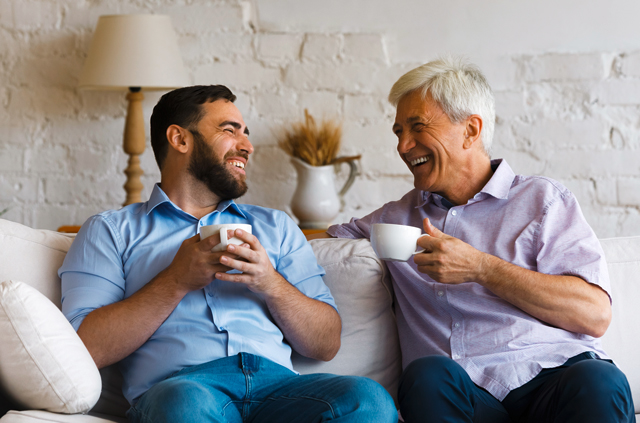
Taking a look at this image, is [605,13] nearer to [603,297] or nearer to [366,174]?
[366,174]

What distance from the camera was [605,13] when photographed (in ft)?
7.55

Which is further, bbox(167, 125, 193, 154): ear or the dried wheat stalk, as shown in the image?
the dried wheat stalk

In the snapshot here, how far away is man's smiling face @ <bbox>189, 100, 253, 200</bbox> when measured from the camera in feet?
5.30

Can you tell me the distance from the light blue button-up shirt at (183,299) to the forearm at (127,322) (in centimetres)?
4

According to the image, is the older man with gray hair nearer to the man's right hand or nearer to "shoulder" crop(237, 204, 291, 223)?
"shoulder" crop(237, 204, 291, 223)

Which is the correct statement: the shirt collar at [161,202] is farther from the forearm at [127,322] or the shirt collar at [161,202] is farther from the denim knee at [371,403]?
the denim knee at [371,403]

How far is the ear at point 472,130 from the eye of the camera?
1612 mm

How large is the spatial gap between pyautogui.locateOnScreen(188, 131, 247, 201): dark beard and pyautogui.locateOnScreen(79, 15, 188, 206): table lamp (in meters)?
0.72

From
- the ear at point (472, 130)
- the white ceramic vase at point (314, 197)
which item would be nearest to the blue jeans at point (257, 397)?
the ear at point (472, 130)

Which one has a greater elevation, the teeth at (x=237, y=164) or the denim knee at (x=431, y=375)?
the teeth at (x=237, y=164)

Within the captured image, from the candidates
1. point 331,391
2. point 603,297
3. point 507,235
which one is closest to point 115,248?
point 331,391

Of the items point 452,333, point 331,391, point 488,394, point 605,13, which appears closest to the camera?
point 331,391

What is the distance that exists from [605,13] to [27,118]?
7.53 ft

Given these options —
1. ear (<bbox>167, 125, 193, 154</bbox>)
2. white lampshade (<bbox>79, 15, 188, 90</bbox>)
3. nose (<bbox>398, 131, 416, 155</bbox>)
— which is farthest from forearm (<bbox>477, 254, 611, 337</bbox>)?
white lampshade (<bbox>79, 15, 188, 90</bbox>)
